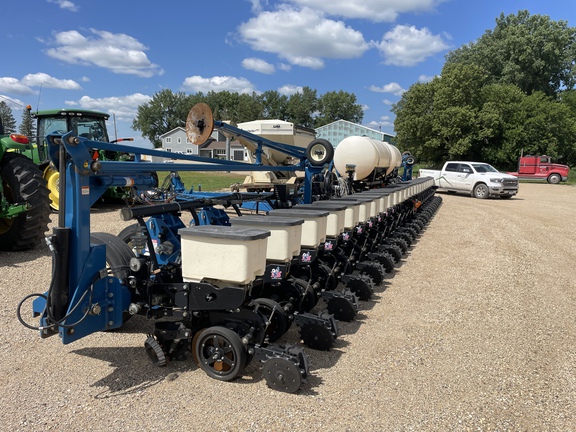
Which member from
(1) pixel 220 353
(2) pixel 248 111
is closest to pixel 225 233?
(1) pixel 220 353

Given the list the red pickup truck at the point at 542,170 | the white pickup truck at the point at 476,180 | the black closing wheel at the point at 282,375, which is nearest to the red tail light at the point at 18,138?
the black closing wheel at the point at 282,375

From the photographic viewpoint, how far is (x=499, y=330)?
4.22 m

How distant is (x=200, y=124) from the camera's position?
576cm

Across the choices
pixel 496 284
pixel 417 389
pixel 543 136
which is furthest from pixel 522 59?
pixel 417 389

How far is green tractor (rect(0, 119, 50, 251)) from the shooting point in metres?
6.21

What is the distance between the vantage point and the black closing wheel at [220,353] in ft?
9.88

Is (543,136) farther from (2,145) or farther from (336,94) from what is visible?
(336,94)

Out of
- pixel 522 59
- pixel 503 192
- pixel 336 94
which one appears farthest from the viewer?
pixel 336 94

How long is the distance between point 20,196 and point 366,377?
546cm

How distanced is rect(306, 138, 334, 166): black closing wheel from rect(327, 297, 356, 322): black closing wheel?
3526 millimetres

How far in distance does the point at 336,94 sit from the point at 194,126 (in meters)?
81.3

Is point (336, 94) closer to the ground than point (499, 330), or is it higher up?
higher up

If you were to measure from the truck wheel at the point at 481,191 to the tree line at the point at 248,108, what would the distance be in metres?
54.3

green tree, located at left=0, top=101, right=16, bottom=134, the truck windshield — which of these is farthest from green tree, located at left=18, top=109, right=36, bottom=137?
the truck windshield
